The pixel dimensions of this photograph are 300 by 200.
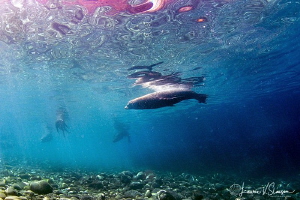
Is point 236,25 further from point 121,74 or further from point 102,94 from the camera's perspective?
point 102,94

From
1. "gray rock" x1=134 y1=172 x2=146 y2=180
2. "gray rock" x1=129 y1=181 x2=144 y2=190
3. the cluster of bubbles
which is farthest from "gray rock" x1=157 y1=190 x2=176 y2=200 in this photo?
the cluster of bubbles

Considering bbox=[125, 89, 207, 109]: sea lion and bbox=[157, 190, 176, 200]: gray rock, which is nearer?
bbox=[157, 190, 176, 200]: gray rock

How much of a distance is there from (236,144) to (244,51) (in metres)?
22.3

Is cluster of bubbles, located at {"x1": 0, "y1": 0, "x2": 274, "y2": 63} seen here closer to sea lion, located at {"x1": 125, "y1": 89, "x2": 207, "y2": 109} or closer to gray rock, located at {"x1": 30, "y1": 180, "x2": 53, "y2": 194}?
sea lion, located at {"x1": 125, "y1": 89, "x2": 207, "y2": 109}

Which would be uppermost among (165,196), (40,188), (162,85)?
(162,85)

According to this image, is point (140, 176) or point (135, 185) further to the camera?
point (140, 176)

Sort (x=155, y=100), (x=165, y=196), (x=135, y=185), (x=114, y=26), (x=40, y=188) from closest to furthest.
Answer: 1. (x=40, y=188)
2. (x=165, y=196)
3. (x=155, y=100)
4. (x=135, y=185)
5. (x=114, y=26)

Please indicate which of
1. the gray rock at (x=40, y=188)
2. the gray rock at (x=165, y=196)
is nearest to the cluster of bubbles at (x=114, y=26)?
the gray rock at (x=40, y=188)

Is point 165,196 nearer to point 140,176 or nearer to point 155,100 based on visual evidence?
point 155,100

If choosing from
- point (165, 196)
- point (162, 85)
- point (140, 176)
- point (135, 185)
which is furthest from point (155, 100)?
point (162, 85)

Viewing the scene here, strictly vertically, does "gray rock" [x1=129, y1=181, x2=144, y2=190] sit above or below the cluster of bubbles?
below

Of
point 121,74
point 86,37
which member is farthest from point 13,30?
point 121,74

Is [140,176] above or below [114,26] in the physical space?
below

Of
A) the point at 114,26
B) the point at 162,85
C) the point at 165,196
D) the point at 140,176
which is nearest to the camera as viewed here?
the point at 165,196
